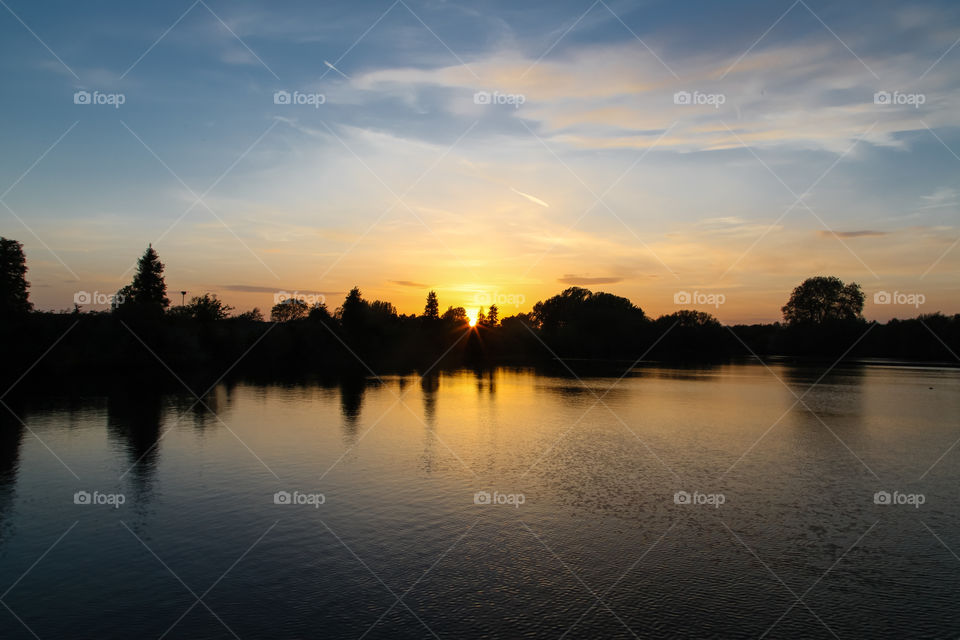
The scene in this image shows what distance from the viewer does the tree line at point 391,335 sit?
223 feet

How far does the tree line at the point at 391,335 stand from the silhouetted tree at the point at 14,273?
15cm

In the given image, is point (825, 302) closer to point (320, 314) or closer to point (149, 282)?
point (320, 314)

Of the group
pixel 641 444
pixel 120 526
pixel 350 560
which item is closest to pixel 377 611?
pixel 350 560

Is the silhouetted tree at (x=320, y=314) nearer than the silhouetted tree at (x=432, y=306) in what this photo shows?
Yes

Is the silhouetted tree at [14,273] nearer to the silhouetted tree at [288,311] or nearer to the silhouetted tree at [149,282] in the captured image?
the silhouetted tree at [149,282]

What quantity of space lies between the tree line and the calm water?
28091 mm

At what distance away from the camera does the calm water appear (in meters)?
11.0

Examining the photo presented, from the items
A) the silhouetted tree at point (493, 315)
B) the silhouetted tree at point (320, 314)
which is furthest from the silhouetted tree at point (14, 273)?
the silhouetted tree at point (493, 315)

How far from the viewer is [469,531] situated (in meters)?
15.5

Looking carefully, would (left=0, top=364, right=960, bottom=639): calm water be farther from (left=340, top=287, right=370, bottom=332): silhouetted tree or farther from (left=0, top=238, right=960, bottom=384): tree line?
(left=340, top=287, right=370, bottom=332): silhouetted tree

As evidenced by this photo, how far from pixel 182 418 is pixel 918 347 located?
14776cm

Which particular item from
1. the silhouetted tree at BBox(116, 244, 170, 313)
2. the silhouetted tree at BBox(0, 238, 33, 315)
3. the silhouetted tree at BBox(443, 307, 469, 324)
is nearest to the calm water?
the silhouetted tree at BBox(0, 238, 33, 315)

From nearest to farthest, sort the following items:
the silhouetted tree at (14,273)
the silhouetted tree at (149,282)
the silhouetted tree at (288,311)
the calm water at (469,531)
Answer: the calm water at (469,531) → the silhouetted tree at (14,273) → the silhouetted tree at (149,282) → the silhouetted tree at (288,311)

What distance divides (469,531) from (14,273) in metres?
77.4
